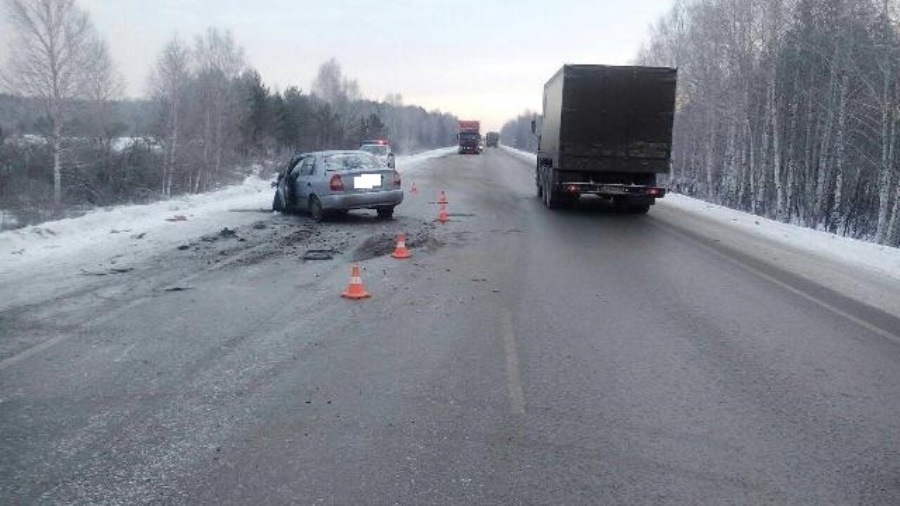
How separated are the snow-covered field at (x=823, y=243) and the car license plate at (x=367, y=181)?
25.9ft

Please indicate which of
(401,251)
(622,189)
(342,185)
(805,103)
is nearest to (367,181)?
(342,185)

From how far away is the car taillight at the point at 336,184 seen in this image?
14.1 metres

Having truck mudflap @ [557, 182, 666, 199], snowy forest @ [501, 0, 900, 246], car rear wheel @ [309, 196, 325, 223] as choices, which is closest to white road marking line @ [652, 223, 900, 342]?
truck mudflap @ [557, 182, 666, 199]

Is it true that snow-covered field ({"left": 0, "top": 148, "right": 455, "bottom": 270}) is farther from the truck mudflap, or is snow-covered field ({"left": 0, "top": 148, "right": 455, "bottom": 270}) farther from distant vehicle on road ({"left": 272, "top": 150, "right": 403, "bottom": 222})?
the truck mudflap

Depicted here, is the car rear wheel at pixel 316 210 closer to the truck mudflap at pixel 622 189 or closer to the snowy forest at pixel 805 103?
the truck mudflap at pixel 622 189

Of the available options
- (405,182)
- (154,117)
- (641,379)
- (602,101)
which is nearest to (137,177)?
(154,117)

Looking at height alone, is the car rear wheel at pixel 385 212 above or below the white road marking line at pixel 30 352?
above

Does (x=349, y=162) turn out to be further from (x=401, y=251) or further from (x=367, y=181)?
(x=401, y=251)

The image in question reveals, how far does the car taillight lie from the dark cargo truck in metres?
5.33

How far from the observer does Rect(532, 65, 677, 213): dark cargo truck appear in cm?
1576

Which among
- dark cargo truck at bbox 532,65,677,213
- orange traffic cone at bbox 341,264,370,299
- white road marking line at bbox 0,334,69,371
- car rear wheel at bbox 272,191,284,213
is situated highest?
dark cargo truck at bbox 532,65,677,213

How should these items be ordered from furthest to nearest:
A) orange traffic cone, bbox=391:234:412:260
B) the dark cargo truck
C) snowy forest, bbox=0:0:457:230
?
snowy forest, bbox=0:0:457:230
the dark cargo truck
orange traffic cone, bbox=391:234:412:260

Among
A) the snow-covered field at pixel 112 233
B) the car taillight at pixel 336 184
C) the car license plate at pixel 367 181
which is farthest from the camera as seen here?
the car license plate at pixel 367 181

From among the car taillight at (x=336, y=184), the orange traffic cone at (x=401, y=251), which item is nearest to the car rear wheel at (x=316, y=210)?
the car taillight at (x=336, y=184)
